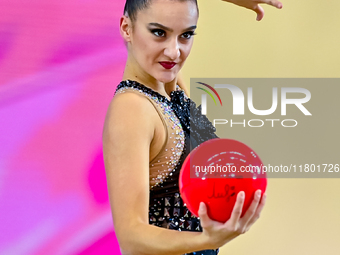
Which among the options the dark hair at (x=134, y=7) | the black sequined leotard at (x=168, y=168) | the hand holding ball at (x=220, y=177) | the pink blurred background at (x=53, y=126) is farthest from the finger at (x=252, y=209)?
the pink blurred background at (x=53, y=126)

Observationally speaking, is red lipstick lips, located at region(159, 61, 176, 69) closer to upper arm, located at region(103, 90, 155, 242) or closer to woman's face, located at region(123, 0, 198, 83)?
woman's face, located at region(123, 0, 198, 83)

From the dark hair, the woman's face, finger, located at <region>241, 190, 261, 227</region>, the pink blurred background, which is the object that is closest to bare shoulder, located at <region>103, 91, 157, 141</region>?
the woman's face

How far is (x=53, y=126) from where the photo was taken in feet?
6.09

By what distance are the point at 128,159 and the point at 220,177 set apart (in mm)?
256

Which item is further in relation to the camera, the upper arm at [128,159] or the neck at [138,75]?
the neck at [138,75]

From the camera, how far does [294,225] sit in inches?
95.4

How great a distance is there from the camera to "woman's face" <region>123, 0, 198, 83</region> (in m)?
1.11

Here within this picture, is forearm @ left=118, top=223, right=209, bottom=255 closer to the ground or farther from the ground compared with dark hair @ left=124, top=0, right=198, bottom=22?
closer to the ground

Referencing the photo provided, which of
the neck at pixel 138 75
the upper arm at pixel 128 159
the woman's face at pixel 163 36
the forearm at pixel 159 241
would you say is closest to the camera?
the forearm at pixel 159 241

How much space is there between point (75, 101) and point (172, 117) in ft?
2.71

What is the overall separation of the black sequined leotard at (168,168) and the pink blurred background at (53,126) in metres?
0.76

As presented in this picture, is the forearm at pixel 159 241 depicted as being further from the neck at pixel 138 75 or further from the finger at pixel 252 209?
the neck at pixel 138 75

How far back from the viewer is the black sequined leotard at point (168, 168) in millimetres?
1141

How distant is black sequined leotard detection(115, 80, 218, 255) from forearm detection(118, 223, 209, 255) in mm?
196
